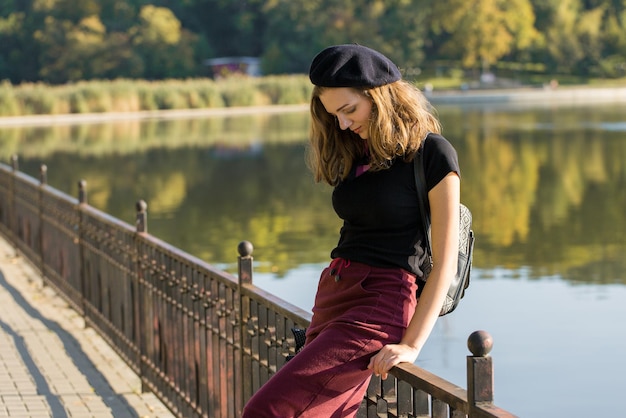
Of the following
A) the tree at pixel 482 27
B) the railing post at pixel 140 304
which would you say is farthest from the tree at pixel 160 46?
the railing post at pixel 140 304

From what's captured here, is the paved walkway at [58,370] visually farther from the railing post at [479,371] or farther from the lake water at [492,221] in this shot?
the railing post at [479,371]

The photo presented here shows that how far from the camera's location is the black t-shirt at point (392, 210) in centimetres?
313

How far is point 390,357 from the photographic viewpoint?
307 centimetres

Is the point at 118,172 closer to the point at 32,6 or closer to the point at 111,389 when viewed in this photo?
the point at 111,389

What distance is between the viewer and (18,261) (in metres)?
12.7

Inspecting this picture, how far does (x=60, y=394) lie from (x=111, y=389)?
37 cm

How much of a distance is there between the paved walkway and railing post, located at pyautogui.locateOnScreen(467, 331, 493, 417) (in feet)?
12.7

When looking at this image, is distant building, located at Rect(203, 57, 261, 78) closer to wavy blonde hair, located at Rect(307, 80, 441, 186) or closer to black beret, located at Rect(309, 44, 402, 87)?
wavy blonde hair, located at Rect(307, 80, 441, 186)

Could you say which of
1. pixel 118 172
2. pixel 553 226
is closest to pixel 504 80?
pixel 118 172

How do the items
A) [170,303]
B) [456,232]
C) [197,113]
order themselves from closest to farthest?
[456,232], [170,303], [197,113]

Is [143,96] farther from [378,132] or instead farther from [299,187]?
[378,132]

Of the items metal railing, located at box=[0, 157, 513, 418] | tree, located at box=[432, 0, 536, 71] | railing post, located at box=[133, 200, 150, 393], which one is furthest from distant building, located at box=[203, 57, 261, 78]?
railing post, located at box=[133, 200, 150, 393]

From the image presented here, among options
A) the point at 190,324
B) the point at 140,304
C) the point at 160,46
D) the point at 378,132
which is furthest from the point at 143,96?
the point at 378,132

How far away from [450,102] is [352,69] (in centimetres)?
6871
